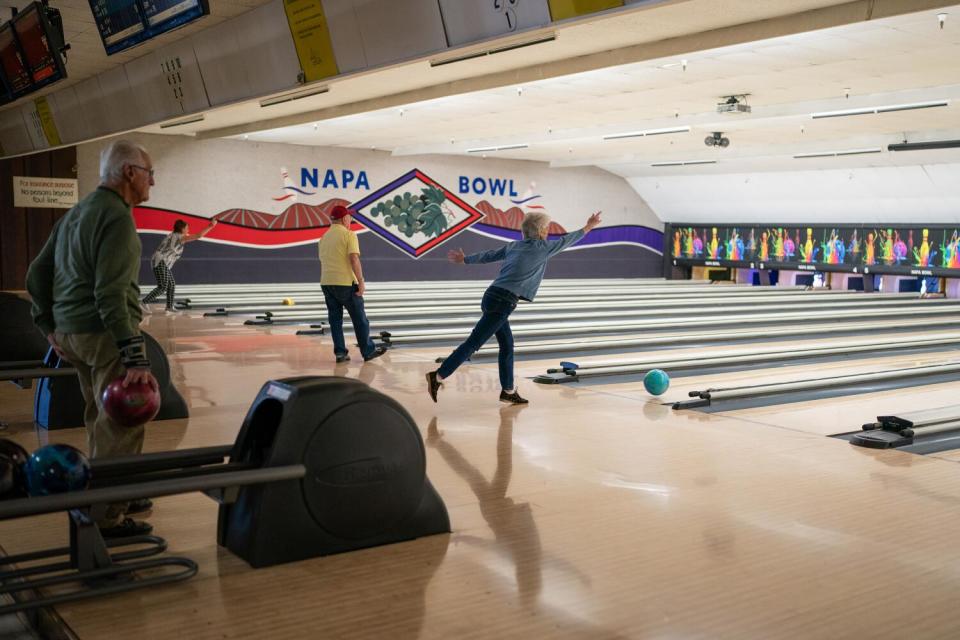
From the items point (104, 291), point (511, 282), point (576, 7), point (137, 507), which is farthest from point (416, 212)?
point (104, 291)

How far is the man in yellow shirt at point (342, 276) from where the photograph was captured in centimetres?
774

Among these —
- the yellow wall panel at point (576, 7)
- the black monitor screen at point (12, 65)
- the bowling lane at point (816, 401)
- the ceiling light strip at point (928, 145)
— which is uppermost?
→ the black monitor screen at point (12, 65)

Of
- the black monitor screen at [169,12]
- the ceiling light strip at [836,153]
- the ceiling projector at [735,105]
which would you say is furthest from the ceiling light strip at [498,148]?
the black monitor screen at [169,12]

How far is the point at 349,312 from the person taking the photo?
795 centimetres

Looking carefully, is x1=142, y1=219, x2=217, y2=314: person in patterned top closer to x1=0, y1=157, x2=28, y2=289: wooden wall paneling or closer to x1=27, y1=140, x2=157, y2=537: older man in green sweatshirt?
x1=0, y1=157, x2=28, y2=289: wooden wall paneling

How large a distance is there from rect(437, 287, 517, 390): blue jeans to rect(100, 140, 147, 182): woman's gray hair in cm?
279

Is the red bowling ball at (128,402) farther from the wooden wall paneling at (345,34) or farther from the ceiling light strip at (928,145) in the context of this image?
the ceiling light strip at (928,145)

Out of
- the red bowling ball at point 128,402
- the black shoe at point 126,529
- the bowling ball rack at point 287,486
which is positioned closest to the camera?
the bowling ball rack at point 287,486

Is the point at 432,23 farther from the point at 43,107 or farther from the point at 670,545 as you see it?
the point at 43,107

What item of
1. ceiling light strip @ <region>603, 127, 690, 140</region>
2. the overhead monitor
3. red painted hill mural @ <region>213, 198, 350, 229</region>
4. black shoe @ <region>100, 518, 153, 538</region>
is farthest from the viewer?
red painted hill mural @ <region>213, 198, 350, 229</region>

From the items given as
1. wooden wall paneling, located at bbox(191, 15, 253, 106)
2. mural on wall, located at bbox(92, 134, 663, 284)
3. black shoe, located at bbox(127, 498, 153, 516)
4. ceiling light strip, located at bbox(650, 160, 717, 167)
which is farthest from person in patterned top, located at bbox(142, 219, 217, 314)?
ceiling light strip, located at bbox(650, 160, 717, 167)

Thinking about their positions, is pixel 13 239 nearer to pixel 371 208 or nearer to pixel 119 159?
pixel 371 208

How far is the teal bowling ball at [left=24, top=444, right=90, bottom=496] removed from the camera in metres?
2.78

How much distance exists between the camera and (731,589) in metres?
2.93
